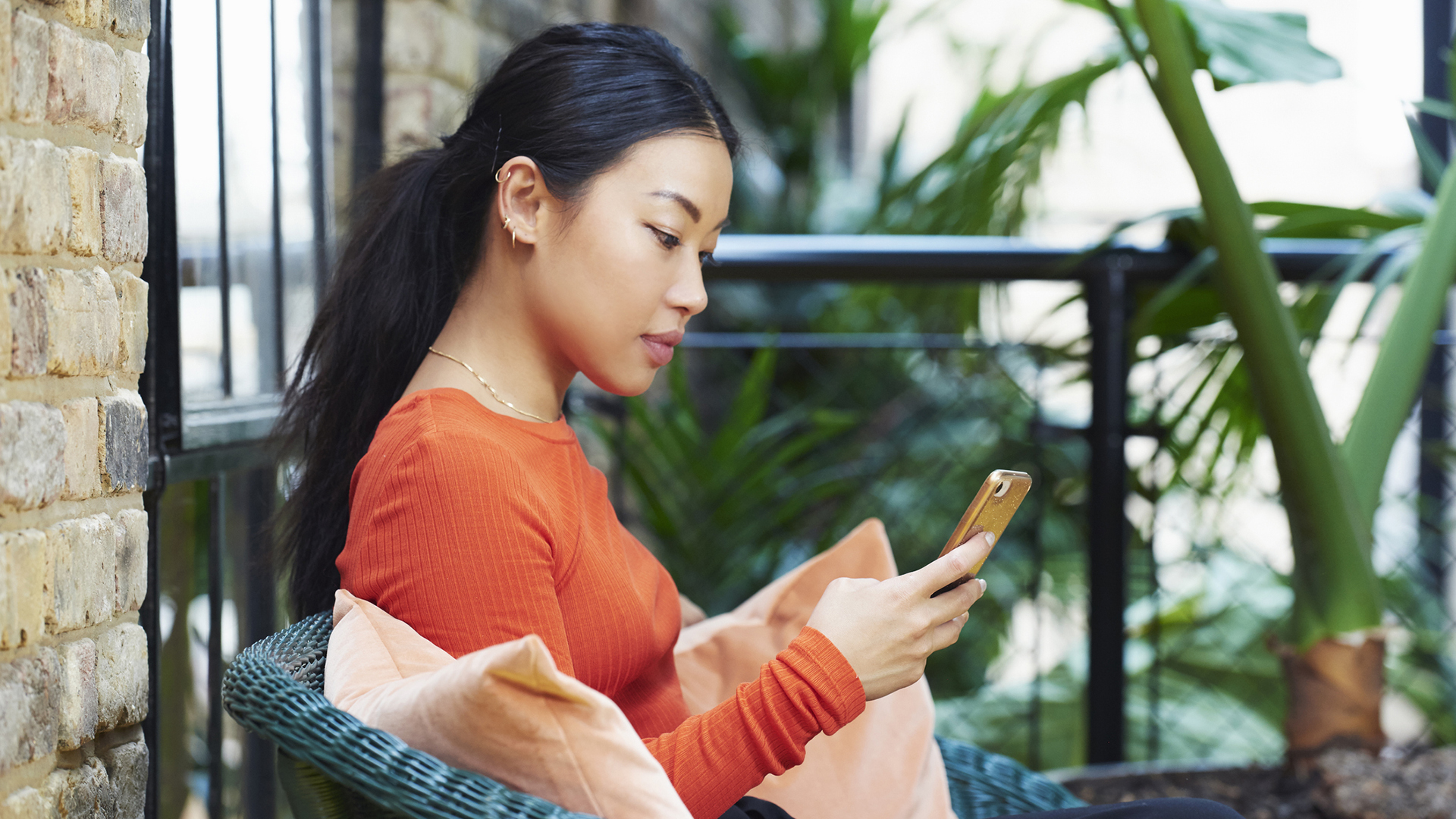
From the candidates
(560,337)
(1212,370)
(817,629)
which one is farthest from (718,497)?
(817,629)

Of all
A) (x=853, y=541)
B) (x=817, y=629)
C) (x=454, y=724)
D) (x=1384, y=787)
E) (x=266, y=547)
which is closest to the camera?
(x=454, y=724)

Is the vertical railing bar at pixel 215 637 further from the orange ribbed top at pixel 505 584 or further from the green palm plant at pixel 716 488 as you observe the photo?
the green palm plant at pixel 716 488

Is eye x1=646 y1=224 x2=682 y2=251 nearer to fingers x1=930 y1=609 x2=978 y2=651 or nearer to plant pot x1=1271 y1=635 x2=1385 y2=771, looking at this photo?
fingers x1=930 y1=609 x2=978 y2=651

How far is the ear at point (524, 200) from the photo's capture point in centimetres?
97

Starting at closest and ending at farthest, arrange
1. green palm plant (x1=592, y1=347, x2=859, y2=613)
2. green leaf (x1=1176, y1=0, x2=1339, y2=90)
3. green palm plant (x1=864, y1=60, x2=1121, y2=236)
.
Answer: green leaf (x1=1176, y1=0, x2=1339, y2=90) → green palm plant (x1=864, y1=60, x2=1121, y2=236) → green palm plant (x1=592, y1=347, x2=859, y2=613)

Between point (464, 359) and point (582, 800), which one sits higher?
point (464, 359)

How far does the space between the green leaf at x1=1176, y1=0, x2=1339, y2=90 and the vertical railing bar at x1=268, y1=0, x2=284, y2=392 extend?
119 centimetres

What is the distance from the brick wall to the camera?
2.48 feet

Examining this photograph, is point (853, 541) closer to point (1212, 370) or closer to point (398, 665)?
point (398, 665)

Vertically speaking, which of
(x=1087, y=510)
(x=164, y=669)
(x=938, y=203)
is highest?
(x=938, y=203)

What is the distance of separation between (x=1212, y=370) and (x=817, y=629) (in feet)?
3.44

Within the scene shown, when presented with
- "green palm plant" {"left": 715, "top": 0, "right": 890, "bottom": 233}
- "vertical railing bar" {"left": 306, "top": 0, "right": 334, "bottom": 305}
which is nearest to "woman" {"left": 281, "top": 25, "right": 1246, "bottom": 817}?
"vertical railing bar" {"left": 306, "top": 0, "right": 334, "bottom": 305}

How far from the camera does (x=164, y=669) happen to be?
4.65 feet

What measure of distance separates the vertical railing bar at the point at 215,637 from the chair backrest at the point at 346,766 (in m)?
0.60
